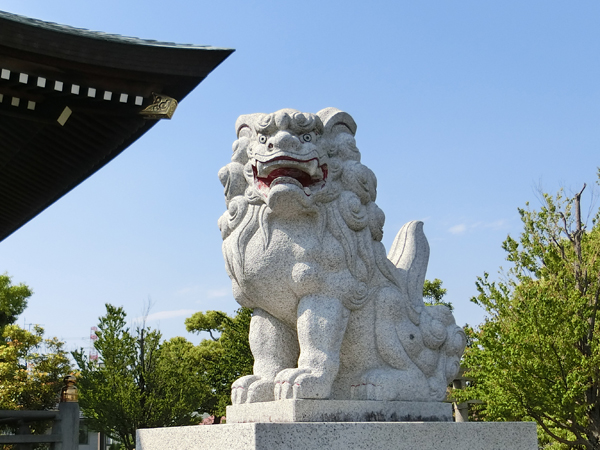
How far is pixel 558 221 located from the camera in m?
10.2

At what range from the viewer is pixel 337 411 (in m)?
2.97

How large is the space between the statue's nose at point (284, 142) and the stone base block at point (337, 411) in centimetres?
136

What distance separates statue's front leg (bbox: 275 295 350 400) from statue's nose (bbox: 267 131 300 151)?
84cm

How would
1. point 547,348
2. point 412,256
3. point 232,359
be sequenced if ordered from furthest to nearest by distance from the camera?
point 232,359, point 547,348, point 412,256

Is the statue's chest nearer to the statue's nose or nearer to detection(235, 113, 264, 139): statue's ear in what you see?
the statue's nose

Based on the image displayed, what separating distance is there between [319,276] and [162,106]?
2374 millimetres

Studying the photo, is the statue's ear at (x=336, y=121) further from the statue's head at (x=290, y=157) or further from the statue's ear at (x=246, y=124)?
the statue's ear at (x=246, y=124)

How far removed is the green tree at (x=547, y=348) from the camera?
7.82m

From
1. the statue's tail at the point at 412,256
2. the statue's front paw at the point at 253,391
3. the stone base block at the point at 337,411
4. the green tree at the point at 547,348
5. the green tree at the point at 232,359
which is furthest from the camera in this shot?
the green tree at the point at 232,359

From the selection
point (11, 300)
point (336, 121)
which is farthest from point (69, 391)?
point (11, 300)

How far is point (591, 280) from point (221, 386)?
24.0ft

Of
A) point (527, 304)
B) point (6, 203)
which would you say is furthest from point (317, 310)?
point (527, 304)

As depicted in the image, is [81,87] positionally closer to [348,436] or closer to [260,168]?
[260,168]

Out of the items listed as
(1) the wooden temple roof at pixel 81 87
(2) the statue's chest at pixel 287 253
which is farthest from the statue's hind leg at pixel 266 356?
(1) the wooden temple roof at pixel 81 87
